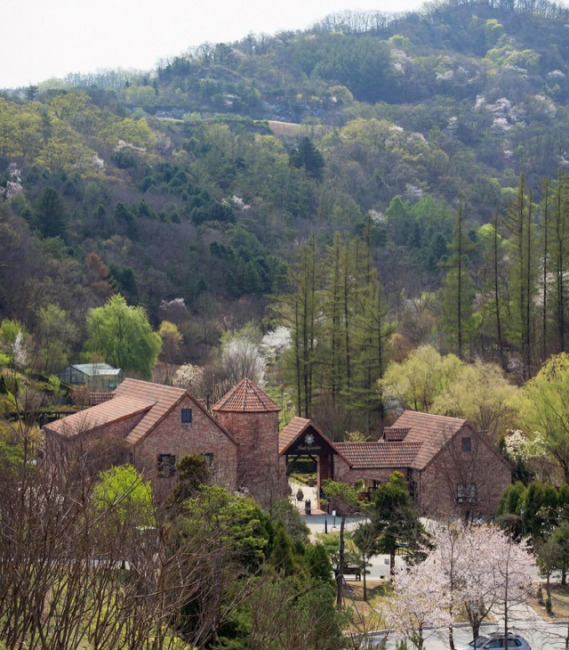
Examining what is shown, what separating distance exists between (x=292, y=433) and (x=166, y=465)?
6.72 metres

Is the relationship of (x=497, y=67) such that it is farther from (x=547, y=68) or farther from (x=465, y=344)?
(x=465, y=344)

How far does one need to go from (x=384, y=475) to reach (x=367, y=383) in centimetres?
1326

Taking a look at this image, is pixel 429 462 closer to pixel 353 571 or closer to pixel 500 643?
pixel 353 571

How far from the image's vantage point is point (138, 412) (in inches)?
1273

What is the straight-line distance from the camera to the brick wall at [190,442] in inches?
1212

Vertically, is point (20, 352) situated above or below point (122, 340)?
below

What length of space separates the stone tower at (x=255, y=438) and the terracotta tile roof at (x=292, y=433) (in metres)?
1.71

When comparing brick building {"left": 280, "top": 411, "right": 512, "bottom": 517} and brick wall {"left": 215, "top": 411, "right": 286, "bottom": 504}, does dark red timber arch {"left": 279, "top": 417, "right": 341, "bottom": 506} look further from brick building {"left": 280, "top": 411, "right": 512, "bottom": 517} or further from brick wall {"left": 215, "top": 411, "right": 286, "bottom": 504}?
brick wall {"left": 215, "top": 411, "right": 286, "bottom": 504}

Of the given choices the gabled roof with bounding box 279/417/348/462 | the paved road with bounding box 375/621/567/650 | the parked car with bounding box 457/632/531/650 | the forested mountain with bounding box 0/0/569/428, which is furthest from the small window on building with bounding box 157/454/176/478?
the forested mountain with bounding box 0/0/569/428

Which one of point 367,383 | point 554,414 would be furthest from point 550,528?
point 367,383

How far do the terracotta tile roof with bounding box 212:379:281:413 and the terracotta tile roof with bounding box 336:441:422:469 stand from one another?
3.78 meters

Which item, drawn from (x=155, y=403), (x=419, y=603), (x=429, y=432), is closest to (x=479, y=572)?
(x=419, y=603)

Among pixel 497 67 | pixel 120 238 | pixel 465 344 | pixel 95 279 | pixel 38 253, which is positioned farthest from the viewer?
pixel 497 67

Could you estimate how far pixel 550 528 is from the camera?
28516 mm
